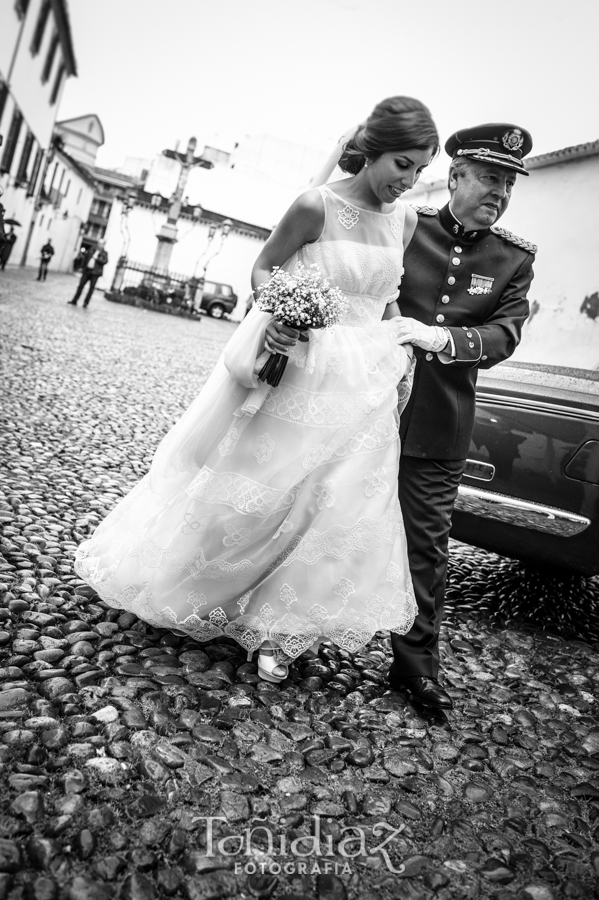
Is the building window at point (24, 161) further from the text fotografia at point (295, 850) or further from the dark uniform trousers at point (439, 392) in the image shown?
the text fotografia at point (295, 850)

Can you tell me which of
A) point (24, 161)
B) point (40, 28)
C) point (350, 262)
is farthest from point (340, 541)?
point (24, 161)

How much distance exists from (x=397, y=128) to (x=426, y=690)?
6.35 ft

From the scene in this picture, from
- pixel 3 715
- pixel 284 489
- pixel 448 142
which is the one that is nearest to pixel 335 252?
pixel 448 142

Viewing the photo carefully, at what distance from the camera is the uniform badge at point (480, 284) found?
105 inches

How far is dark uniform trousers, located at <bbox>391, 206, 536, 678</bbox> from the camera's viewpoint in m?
2.66

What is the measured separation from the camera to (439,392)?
8.80 feet

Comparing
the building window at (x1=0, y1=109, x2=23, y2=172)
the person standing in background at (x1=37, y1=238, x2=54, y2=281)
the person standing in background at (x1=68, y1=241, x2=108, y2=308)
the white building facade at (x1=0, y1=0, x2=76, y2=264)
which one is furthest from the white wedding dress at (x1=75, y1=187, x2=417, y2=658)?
the building window at (x1=0, y1=109, x2=23, y2=172)

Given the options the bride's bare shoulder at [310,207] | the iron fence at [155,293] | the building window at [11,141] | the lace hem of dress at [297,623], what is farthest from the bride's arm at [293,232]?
the iron fence at [155,293]

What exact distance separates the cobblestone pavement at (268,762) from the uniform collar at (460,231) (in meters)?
1.71

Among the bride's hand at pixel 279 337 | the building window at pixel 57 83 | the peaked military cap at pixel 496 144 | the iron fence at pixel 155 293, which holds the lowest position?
the iron fence at pixel 155 293

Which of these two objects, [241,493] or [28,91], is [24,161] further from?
[241,493]

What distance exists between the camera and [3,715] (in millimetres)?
2010

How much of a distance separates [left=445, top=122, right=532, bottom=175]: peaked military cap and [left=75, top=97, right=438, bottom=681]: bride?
0.22 m

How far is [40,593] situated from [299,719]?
1.16 meters
